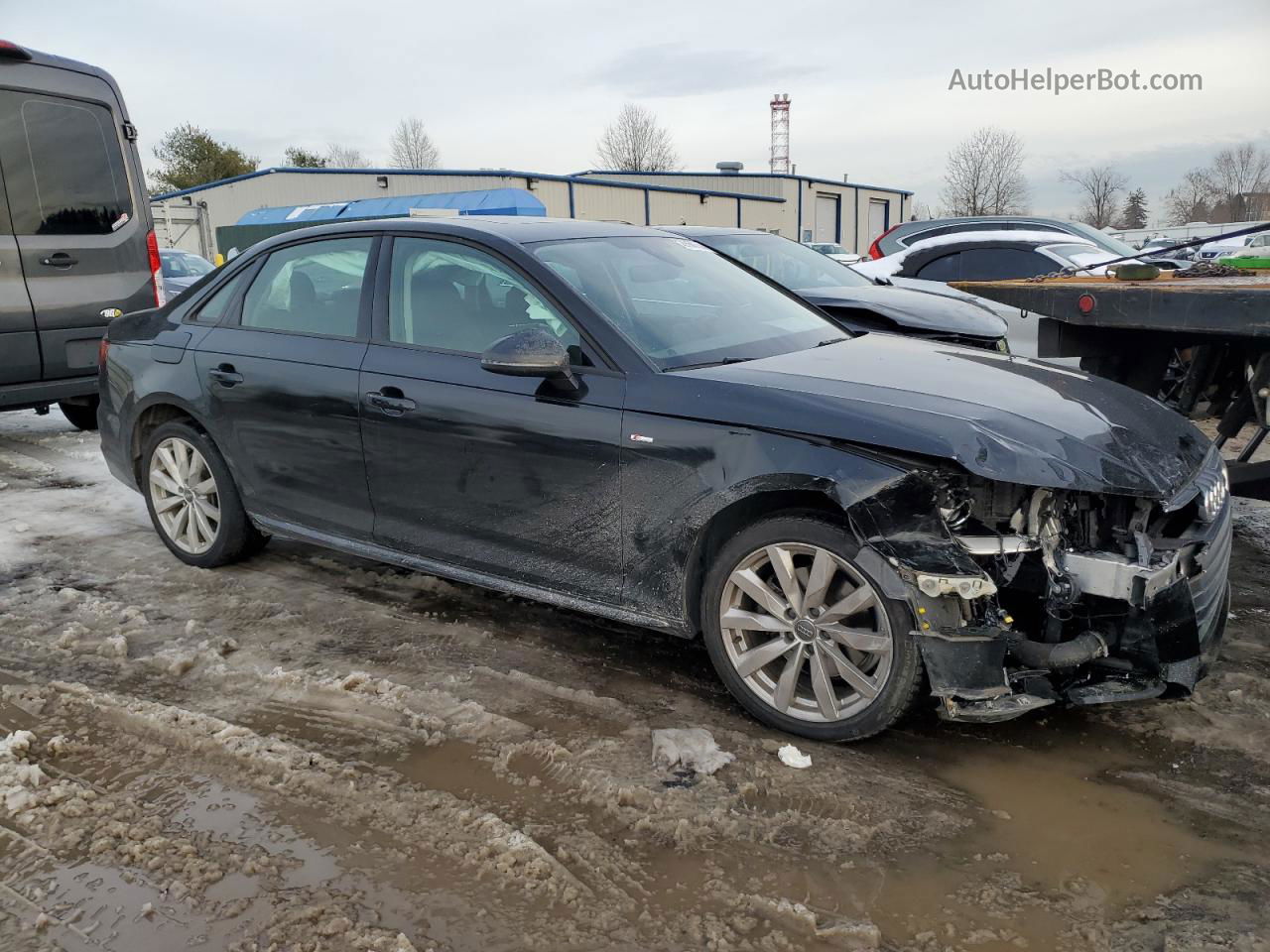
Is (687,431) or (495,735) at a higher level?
(687,431)

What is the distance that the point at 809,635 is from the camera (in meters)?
3.09

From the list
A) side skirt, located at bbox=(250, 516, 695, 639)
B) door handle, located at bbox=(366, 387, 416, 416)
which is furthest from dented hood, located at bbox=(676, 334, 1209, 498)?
door handle, located at bbox=(366, 387, 416, 416)

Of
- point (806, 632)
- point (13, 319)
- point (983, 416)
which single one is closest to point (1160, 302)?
point (983, 416)

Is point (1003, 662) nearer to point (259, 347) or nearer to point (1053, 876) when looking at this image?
point (1053, 876)

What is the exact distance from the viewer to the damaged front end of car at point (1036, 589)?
2.85 metres

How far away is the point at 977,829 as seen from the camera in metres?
2.72

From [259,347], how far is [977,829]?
11.4ft

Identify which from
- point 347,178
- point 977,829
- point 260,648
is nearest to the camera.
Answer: point 977,829

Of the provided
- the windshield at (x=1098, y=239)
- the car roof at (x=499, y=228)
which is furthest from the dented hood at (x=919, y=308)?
the windshield at (x=1098, y=239)

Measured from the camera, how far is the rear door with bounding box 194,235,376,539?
411 centimetres

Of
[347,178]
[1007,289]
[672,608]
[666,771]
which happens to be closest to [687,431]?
[672,608]

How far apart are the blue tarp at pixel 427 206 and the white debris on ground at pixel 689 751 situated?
28.2m

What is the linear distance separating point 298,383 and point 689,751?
2.32m

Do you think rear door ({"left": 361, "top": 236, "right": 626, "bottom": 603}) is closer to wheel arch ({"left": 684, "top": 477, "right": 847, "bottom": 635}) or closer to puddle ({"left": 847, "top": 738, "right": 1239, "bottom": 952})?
wheel arch ({"left": 684, "top": 477, "right": 847, "bottom": 635})
